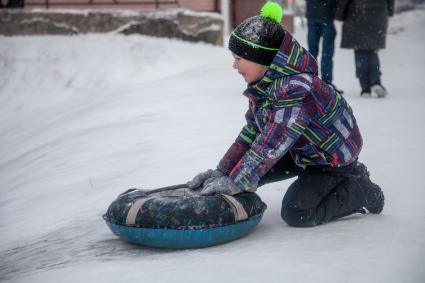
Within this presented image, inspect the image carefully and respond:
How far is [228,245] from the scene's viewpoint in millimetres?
2895

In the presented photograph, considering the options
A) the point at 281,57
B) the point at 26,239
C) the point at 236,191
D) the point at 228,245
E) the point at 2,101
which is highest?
the point at 281,57

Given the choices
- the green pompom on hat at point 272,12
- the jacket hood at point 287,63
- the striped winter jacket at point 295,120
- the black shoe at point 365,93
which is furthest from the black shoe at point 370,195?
the black shoe at point 365,93

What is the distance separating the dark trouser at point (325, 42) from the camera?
286 inches

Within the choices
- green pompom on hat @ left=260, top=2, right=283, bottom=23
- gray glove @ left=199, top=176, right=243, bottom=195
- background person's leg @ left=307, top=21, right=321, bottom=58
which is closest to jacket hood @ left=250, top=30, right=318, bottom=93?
green pompom on hat @ left=260, top=2, right=283, bottom=23

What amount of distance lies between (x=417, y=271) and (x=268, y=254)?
59cm

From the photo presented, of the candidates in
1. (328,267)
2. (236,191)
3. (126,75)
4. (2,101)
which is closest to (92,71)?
(126,75)

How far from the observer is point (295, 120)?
282 cm

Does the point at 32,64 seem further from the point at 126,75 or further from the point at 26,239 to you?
the point at 26,239

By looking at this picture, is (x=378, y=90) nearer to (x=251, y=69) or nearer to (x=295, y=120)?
(x=251, y=69)

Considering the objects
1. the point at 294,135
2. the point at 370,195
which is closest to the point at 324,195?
the point at 370,195

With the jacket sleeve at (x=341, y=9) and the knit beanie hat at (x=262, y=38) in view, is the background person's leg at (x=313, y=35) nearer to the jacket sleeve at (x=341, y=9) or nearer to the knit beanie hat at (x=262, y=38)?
the jacket sleeve at (x=341, y=9)

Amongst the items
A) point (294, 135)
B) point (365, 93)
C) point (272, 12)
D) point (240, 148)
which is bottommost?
point (365, 93)

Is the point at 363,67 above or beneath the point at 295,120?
beneath

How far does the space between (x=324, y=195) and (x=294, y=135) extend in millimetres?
434
